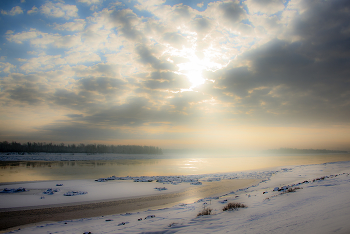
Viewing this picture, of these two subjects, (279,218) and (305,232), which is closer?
(305,232)

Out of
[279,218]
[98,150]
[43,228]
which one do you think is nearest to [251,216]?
[279,218]

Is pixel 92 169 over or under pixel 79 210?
under

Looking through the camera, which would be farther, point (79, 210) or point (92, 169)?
point (92, 169)

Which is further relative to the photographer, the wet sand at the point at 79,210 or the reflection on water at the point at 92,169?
the reflection on water at the point at 92,169

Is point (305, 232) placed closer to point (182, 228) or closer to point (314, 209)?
point (314, 209)

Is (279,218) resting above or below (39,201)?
above

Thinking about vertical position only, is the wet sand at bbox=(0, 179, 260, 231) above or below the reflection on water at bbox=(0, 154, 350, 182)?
above

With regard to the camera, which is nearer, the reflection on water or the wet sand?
the wet sand

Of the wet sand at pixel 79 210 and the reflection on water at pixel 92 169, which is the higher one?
the wet sand at pixel 79 210

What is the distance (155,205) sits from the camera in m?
13.2

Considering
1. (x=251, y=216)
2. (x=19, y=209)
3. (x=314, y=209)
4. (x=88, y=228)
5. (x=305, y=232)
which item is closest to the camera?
(x=305, y=232)

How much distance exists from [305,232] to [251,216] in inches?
112

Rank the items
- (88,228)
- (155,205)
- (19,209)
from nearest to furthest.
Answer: (88,228) < (19,209) < (155,205)

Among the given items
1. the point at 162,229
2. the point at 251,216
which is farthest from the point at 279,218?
the point at 162,229
